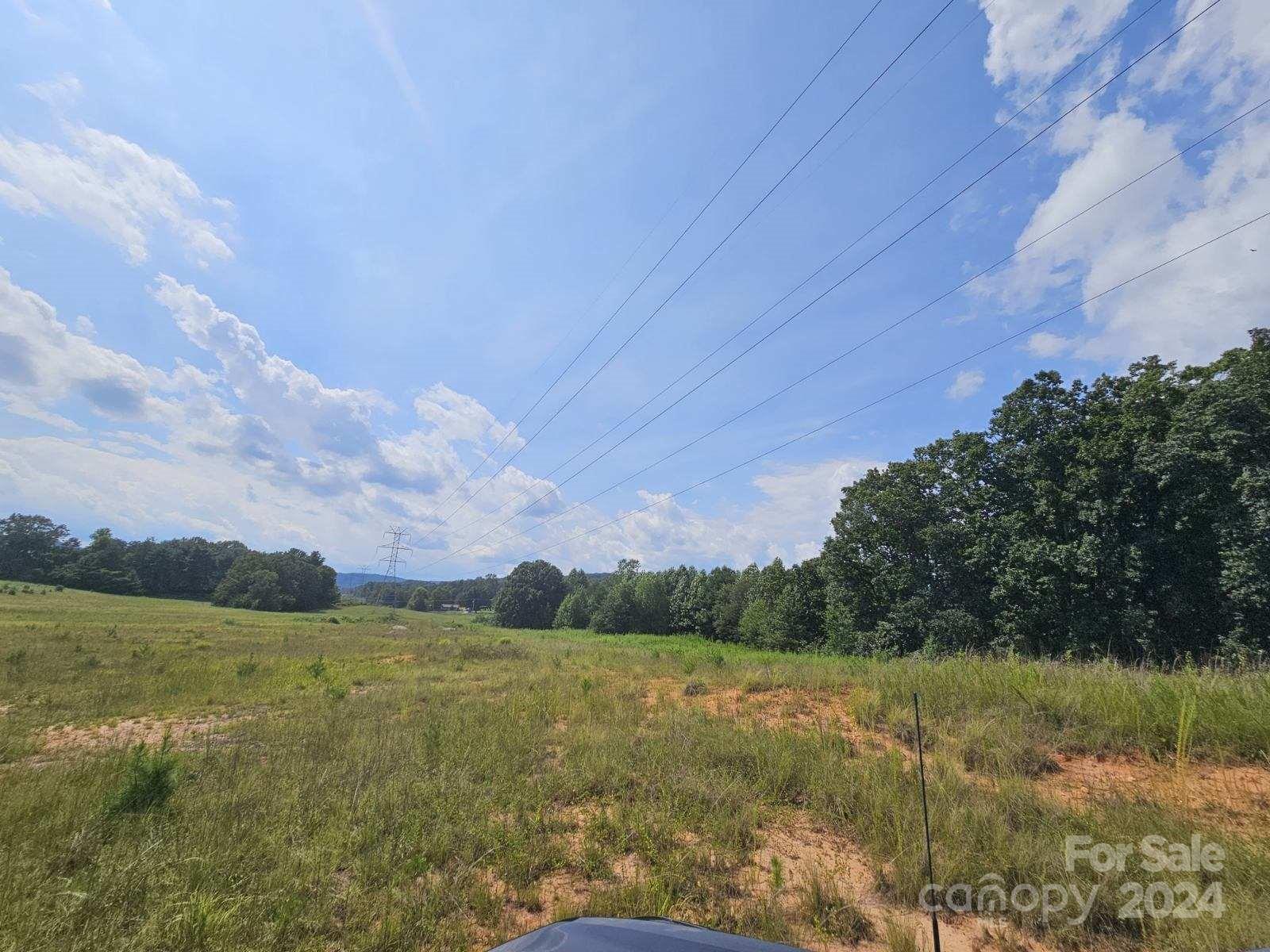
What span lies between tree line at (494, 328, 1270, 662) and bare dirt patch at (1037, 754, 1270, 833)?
13147 millimetres

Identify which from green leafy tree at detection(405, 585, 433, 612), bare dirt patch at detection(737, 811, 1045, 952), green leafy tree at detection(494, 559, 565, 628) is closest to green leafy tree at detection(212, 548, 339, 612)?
green leafy tree at detection(405, 585, 433, 612)

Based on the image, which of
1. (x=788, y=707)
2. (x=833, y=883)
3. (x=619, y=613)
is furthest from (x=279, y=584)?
(x=833, y=883)

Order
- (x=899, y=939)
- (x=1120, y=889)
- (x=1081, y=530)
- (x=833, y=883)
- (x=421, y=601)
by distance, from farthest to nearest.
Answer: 1. (x=421, y=601)
2. (x=1081, y=530)
3. (x=833, y=883)
4. (x=1120, y=889)
5. (x=899, y=939)

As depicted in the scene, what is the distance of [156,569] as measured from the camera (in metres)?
90.9

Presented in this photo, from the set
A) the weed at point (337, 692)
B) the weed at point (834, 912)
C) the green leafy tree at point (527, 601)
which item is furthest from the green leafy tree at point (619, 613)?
the weed at point (834, 912)

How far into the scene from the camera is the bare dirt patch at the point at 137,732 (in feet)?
27.6

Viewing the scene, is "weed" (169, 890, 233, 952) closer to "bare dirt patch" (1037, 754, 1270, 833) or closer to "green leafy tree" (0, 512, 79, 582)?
"bare dirt patch" (1037, 754, 1270, 833)

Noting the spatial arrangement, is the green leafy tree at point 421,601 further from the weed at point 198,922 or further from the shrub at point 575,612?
the weed at point 198,922

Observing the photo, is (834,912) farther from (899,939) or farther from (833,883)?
(899,939)

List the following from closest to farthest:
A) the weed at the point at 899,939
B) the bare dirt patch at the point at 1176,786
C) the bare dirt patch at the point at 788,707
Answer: the weed at the point at 899,939 → the bare dirt patch at the point at 1176,786 → the bare dirt patch at the point at 788,707

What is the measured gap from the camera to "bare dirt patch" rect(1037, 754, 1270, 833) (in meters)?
4.59

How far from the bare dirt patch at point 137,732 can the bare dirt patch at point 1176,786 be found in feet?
42.8

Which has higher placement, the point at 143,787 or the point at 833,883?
the point at 833,883

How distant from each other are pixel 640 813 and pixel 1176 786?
19.3ft
